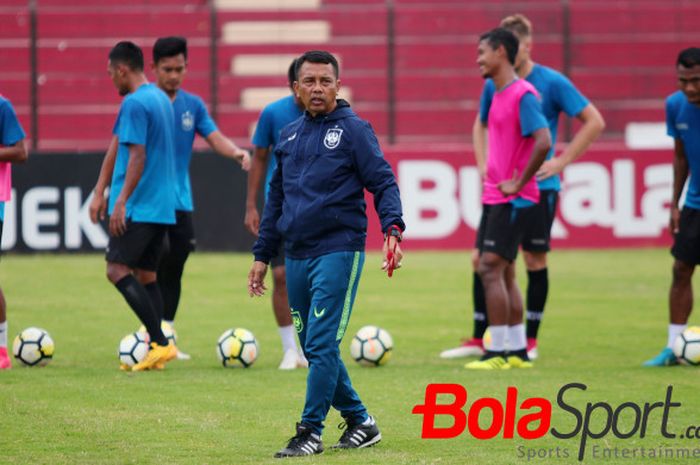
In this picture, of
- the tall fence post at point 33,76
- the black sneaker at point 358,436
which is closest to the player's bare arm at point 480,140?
the black sneaker at point 358,436

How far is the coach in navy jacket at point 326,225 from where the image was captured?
6621 mm

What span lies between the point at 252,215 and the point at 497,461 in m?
4.27

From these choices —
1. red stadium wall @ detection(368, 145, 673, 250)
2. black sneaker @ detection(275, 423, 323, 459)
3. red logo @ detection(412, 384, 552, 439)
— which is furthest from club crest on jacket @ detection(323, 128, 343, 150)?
red stadium wall @ detection(368, 145, 673, 250)

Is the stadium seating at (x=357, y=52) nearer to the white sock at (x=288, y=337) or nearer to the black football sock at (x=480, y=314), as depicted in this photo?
the black football sock at (x=480, y=314)

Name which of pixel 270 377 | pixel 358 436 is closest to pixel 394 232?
pixel 358 436

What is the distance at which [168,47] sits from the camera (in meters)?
10.5

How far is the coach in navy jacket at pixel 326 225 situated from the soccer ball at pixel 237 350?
117 inches

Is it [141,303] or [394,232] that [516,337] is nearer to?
[141,303]

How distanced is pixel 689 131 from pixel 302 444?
493cm

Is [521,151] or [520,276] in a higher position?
[521,151]

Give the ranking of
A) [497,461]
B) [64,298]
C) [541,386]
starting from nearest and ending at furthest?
1. [497,461]
2. [541,386]
3. [64,298]

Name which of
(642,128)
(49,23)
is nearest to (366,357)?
(642,128)

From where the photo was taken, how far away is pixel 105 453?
6.65 meters

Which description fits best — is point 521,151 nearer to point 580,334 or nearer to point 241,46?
point 580,334
